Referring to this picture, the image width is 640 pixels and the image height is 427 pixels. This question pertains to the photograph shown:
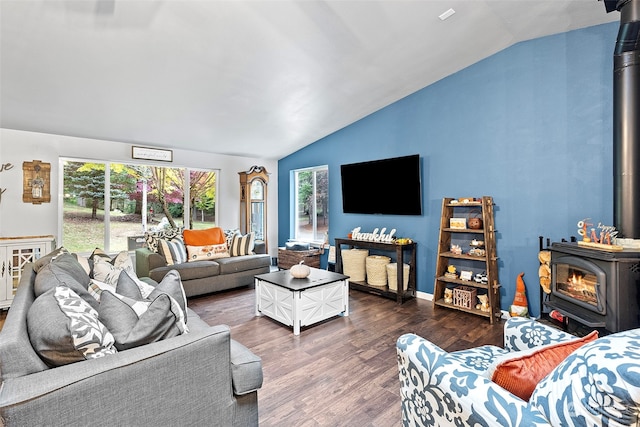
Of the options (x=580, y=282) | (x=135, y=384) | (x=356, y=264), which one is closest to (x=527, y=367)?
(x=135, y=384)

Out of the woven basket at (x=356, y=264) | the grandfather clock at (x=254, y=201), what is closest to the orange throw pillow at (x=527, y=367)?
the woven basket at (x=356, y=264)

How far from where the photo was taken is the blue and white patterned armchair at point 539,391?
701 mm

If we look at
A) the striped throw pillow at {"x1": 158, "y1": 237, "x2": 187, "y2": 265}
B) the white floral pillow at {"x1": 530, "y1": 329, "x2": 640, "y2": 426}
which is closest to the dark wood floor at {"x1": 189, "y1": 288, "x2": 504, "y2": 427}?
the striped throw pillow at {"x1": 158, "y1": 237, "x2": 187, "y2": 265}

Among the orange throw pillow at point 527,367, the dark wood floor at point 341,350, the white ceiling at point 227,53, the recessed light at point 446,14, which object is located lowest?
the dark wood floor at point 341,350

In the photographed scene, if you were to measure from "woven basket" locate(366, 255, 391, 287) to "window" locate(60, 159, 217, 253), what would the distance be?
3172mm

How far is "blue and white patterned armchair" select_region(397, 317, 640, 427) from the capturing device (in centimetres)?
70

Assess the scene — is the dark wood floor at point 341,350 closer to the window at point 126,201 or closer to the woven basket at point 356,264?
the woven basket at point 356,264

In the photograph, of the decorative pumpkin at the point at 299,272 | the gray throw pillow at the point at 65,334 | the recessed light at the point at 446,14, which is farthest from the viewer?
the decorative pumpkin at the point at 299,272

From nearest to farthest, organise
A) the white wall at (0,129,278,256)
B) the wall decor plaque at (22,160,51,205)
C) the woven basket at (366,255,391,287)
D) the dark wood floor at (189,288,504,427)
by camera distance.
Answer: the dark wood floor at (189,288,504,427) → the white wall at (0,129,278,256) → the wall decor plaque at (22,160,51,205) → the woven basket at (366,255,391,287)

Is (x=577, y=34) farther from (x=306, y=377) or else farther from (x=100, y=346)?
(x=100, y=346)

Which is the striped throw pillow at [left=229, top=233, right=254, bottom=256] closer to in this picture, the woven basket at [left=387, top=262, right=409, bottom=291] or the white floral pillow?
the woven basket at [left=387, top=262, right=409, bottom=291]

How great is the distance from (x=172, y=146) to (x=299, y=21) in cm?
339

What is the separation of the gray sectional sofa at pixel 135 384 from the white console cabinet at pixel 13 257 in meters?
2.87

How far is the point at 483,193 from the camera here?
11.8ft
